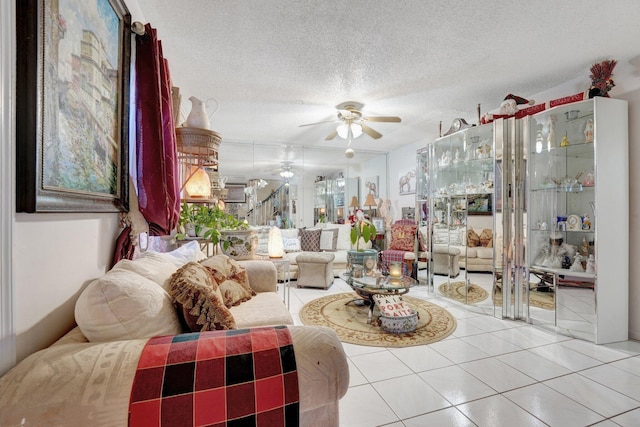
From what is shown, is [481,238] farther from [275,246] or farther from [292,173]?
[292,173]

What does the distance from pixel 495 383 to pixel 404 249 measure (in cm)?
298

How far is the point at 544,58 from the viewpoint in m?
2.48

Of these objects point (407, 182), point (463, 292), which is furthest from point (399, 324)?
point (407, 182)

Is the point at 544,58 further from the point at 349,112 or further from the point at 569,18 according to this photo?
the point at 349,112

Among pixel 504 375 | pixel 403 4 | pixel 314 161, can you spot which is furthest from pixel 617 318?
pixel 314 161

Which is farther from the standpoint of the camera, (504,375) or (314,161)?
(314,161)

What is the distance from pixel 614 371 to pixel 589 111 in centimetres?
205

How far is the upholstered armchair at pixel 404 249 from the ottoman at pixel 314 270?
888 millimetres

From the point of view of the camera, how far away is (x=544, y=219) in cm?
291

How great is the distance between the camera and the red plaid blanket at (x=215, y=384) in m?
0.79

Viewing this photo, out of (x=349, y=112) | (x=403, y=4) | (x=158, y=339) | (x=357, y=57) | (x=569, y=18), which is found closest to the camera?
(x=158, y=339)

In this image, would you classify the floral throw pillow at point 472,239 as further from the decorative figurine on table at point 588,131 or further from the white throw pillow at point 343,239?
the white throw pillow at point 343,239

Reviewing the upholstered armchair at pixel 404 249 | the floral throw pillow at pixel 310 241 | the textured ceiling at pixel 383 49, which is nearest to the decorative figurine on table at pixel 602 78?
the textured ceiling at pixel 383 49

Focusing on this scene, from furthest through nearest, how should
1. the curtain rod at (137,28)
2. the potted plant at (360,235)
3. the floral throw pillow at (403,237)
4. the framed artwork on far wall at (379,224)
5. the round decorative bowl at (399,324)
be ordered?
the framed artwork on far wall at (379,224) < the floral throw pillow at (403,237) < the potted plant at (360,235) < the round decorative bowl at (399,324) < the curtain rod at (137,28)
